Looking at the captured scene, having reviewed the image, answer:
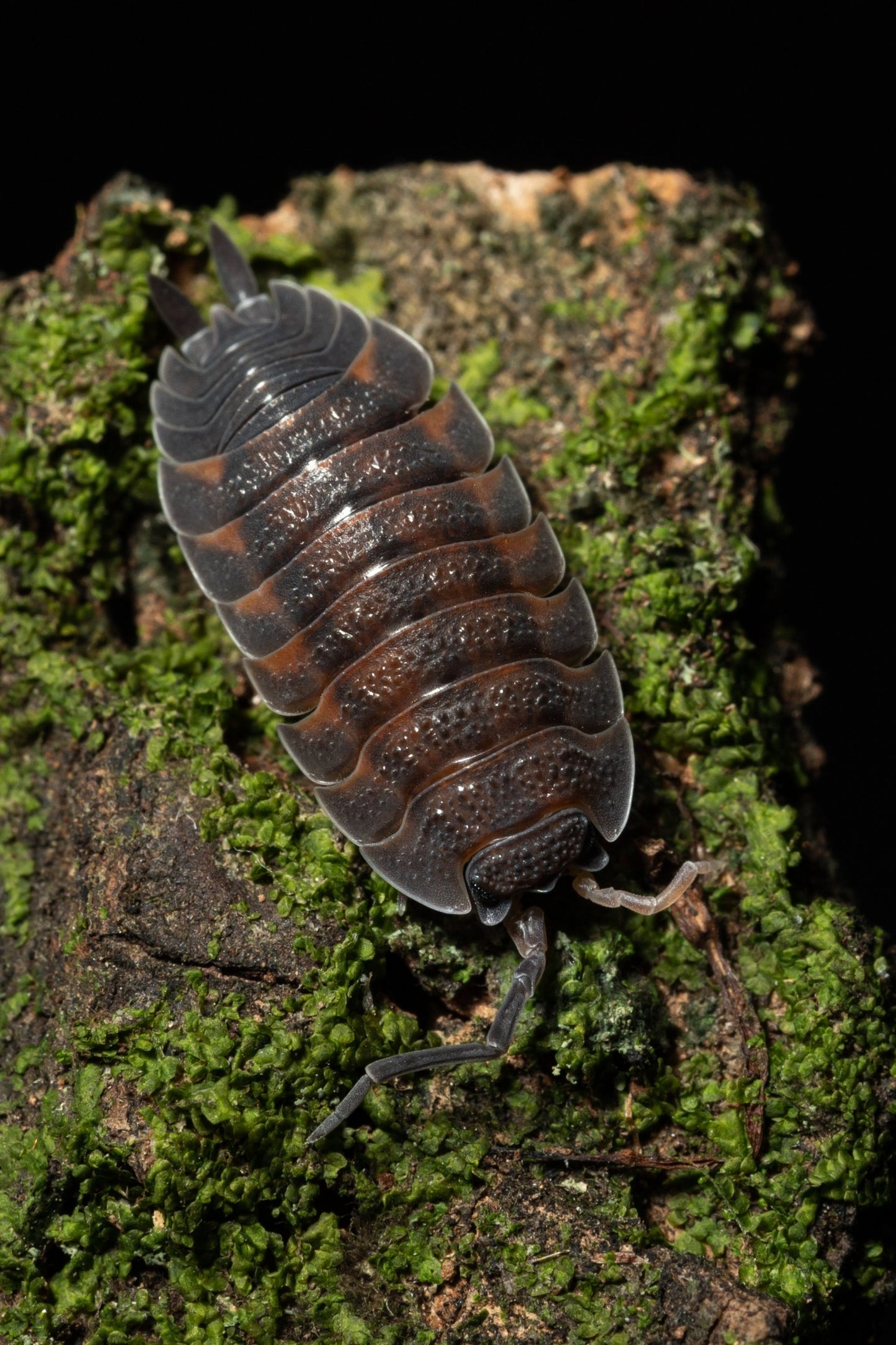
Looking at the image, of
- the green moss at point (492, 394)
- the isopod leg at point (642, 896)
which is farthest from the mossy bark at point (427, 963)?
the isopod leg at point (642, 896)

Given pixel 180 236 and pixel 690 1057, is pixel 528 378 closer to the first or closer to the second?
pixel 180 236

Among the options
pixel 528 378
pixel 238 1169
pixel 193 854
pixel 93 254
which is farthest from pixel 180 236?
pixel 238 1169

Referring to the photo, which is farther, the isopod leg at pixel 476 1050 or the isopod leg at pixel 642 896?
the isopod leg at pixel 642 896

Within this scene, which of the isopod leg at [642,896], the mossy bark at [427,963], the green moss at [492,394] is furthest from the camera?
the green moss at [492,394]

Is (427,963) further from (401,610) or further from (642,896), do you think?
(401,610)

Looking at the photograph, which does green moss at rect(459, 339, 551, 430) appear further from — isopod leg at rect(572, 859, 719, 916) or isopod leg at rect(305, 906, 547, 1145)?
isopod leg at rect(305, 906, 547, 1145)

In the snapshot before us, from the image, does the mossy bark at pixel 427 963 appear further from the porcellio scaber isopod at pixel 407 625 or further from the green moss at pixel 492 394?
the porcellio scaber isopod at pixel 407 625

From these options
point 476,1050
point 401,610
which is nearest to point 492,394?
point 401,610
